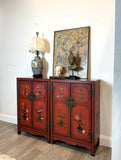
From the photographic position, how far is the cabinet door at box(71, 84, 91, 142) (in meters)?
1.88

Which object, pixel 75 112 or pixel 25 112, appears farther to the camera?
pixel 25 112

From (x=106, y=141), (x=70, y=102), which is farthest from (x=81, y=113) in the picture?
(x=106, y=141)

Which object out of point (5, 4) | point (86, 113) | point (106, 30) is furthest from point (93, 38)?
point (5, 4)

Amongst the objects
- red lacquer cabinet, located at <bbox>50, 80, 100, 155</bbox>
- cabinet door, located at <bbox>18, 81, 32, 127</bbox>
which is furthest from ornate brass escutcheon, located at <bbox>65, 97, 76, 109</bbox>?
cabinet door, located at <bbox>18, 81, 32, 127</bbox>

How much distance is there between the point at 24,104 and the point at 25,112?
0.15 metres

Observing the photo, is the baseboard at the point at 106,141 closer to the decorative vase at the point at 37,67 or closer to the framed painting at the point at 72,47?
the framed painting at the point at 72,47

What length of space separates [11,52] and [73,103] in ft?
6.51

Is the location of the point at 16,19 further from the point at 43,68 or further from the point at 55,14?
the point at 43,68

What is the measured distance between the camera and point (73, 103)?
77.9 inches

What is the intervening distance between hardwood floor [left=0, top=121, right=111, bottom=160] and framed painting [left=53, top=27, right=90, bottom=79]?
3.80 feet

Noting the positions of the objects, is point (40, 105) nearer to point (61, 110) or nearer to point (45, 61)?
point (61, 110)

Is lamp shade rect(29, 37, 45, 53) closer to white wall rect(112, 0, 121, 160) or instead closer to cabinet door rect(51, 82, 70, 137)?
cabinet door rect(51, 82, 70, 137)

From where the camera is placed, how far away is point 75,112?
1.97 meters

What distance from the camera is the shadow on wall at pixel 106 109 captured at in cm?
213
